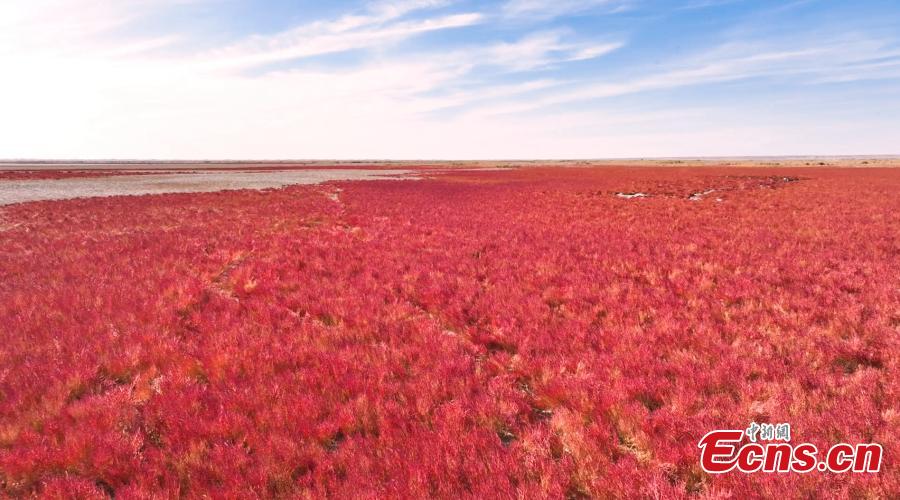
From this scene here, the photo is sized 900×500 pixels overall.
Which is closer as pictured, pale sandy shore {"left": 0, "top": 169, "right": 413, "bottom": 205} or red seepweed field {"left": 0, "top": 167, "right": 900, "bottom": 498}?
red seepweed field {"left": 0, "top": 167, "right": 900, "bottom": 498}

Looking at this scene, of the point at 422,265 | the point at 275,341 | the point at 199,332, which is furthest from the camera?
the point at 422,265

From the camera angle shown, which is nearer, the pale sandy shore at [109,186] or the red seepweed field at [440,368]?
the red seepweed field at [440,368]

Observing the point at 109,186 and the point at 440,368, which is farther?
the point at 109,186

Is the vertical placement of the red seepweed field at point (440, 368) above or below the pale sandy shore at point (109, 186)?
below

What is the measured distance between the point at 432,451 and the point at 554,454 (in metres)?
1.16

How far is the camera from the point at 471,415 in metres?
4.46

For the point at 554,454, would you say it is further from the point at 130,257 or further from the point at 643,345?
the point at 130,257

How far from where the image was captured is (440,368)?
5.55 meters

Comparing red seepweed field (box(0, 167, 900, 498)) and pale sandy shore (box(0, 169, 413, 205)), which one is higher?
pale sandy shore (box(0, 169, 413, 205))

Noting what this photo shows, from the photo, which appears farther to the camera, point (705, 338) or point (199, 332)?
point (199, 332)

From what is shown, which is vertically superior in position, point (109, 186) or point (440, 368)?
point (109, 186)

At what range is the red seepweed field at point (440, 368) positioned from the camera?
11.9 ft

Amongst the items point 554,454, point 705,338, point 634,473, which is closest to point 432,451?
point 554,454

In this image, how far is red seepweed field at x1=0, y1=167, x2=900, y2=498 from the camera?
3639mm
